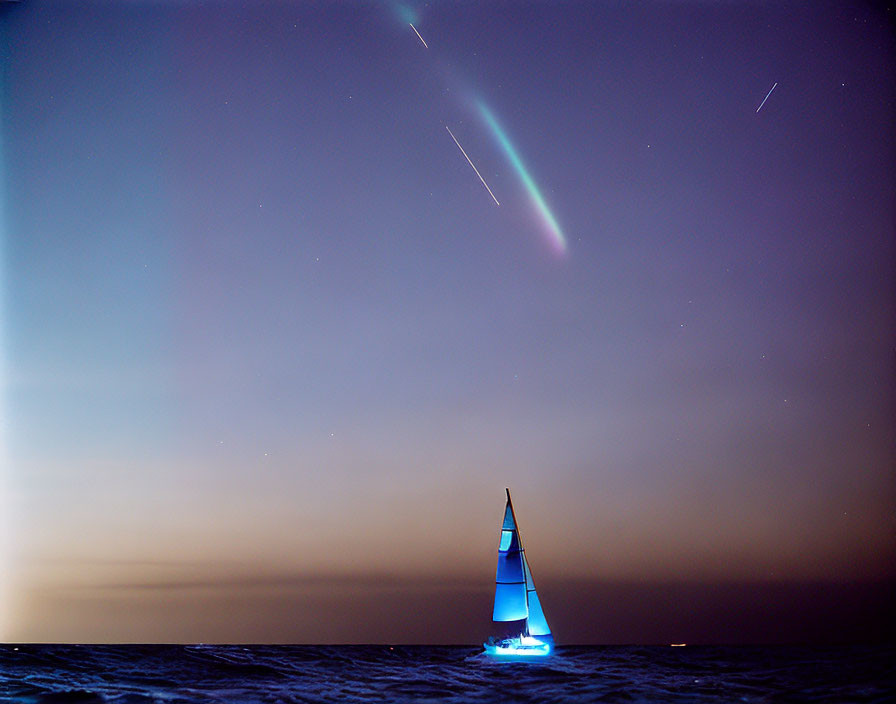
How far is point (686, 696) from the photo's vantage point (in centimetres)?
2658

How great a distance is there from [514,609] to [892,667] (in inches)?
646

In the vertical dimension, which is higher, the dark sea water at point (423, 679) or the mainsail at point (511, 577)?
the mainsail at point (511, 577)

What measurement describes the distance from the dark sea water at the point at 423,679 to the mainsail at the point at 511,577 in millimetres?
2355

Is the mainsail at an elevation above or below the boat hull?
above

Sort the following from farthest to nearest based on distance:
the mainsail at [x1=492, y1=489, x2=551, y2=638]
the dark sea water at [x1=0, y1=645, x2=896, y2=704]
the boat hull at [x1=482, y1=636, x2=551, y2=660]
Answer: the boat hull at [x1=482, y1=636, x2=551, y2=660] → the mainsail at [x1=492, y1=489, x2=551, y2=638] → the dark sea water at [x1=0, y1=645, x2=896, y2=704]

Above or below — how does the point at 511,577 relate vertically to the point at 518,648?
above

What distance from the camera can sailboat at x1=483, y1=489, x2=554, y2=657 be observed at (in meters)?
35.4

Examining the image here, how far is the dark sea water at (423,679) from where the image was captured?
2666 centimetres

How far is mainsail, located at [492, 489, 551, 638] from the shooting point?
35.3 meters

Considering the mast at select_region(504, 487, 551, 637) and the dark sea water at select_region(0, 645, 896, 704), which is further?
the mast at select_region(504, 487, 551, 637)

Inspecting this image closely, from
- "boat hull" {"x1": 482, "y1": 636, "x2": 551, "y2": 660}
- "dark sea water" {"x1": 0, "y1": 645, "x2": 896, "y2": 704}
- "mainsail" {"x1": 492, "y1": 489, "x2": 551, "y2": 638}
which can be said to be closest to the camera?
"dark sea water" {"x1": 0, "y1": 645, "x2": 896, "y2": 704}

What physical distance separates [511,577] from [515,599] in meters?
0.95

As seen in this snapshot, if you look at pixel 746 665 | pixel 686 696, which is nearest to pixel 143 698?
pixel 686 696

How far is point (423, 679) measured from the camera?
35.7 metres
